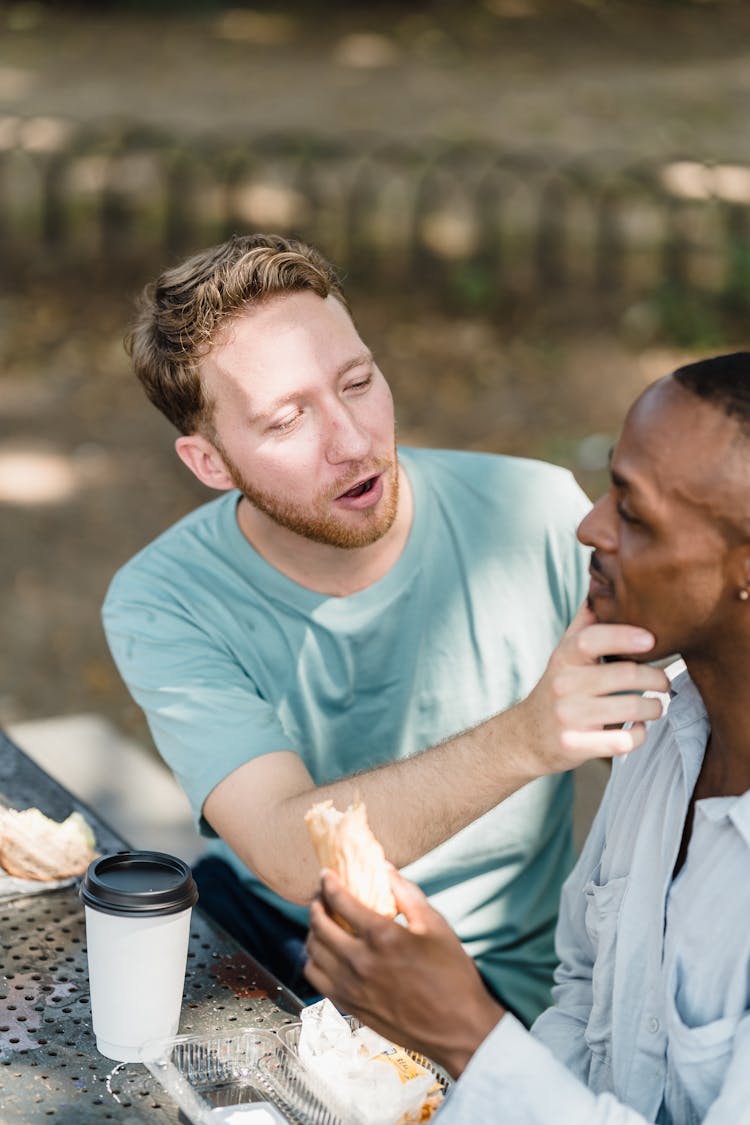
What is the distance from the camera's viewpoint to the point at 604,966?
185 centimetres

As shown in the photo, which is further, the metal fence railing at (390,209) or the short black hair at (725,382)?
the metal fence railing at (390,209)

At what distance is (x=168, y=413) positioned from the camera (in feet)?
8.66

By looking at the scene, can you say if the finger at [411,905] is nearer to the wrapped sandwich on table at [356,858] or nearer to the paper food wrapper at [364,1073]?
the wrapped sandwich on table at [356,858]

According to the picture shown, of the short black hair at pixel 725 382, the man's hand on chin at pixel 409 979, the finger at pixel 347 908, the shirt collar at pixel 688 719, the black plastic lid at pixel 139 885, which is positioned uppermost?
the short black hair at pixel 725 382

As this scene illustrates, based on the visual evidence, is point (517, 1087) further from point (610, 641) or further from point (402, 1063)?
point (610, 641)

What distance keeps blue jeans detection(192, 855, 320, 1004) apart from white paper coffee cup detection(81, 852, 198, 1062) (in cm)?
66

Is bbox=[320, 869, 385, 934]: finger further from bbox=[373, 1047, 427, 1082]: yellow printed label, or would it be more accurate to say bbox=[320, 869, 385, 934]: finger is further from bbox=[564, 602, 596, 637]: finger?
bbox=[564, 602, 596, 637]: finger

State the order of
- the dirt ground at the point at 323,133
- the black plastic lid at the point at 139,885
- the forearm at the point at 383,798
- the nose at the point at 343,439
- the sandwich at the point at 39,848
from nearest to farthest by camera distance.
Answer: the black plastic lid at the point at 139,885 → the forearm at the point at 383,798 → the sandwich at the point at 39,848 → the nose at the point at 343,439 → the dirt ground at the point at 323,133

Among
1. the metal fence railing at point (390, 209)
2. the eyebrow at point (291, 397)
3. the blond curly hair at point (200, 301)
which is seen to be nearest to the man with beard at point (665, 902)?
the eyebrow at point (291, 397)

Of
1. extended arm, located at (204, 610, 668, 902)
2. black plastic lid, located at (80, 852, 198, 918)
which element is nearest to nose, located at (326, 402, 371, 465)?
extended arm, located at (204, 610, 668, 902)

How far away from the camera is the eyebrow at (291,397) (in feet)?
7.77

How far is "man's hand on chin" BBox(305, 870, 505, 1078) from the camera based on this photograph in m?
1.57

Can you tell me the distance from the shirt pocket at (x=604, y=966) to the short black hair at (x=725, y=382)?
62 cm

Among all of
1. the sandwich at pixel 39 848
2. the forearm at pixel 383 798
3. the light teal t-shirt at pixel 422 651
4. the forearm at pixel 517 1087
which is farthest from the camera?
the light teal t-shirt at pixel 422 651
